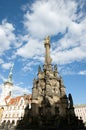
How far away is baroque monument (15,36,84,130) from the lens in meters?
24.8

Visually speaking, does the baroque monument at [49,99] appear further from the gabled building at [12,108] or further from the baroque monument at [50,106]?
the gabled building at [12,108]

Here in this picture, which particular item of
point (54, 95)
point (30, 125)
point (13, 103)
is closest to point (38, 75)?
point (54, 95)

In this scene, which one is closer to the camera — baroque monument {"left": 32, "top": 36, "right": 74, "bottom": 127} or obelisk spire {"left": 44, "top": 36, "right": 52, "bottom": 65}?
baroque monument {"left": 32, "top": 36, "right": 74, "bottom": 127}

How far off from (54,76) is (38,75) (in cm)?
307

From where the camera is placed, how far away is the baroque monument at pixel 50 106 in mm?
24766

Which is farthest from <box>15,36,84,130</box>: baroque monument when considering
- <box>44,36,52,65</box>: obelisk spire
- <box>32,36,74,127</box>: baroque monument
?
<box>44,36,52,65</box>: obelisk spire

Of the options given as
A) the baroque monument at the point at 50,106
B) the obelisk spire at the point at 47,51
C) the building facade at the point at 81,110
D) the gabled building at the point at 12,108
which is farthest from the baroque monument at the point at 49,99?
the building facade at the point at 81,110

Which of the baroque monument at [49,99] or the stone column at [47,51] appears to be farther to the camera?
the stone column at [47,51]

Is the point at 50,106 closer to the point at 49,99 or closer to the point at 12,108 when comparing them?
the point at 49,99

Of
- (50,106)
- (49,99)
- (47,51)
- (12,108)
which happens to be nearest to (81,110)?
(12,108)

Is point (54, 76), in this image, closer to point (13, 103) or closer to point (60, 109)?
point (60, 109)

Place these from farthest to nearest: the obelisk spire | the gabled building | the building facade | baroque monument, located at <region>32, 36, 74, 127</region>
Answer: the building facade
the gabled building
the obelisk spire
baroque monument, located at <region>32, 36, 74, 127</region>

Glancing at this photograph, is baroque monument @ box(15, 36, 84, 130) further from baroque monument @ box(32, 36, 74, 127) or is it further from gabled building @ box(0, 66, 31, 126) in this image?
gabled building @ box(0, 66, 31, 126)

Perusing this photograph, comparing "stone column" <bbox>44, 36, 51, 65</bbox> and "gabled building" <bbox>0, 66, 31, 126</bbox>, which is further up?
"stone column" <bbox>44, 36, 51, 65</bbox>
